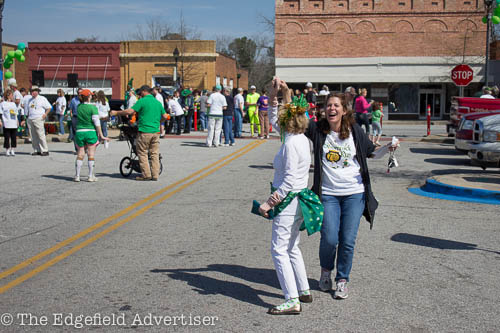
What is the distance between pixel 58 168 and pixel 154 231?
7.51 m

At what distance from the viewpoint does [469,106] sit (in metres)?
17.5

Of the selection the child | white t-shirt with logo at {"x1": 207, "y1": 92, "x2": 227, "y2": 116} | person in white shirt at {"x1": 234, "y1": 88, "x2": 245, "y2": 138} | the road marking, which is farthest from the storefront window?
the road marking

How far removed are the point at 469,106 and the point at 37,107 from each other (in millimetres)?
12554

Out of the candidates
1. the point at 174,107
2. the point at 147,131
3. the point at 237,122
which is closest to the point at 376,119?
the point at 237,122

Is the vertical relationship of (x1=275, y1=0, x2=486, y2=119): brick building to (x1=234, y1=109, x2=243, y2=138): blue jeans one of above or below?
above

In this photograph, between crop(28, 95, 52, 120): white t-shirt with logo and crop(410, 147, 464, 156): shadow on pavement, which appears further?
crop(410, 147, 464, 156): shadow on pavement

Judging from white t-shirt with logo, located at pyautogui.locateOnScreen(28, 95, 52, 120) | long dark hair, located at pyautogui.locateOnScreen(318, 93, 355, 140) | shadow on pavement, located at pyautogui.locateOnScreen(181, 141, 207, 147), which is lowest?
shadow on pavement, located at pyautogui.locateOnScreen(181, 141, 207, 147)

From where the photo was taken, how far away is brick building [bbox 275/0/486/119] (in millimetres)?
45375

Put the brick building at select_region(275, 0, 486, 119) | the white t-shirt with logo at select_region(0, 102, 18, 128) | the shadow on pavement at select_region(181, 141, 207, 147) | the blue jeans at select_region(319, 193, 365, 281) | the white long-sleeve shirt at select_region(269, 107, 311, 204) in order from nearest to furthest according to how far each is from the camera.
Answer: the white long-sleeve shirt at select_region(269, 107, 311, 204) < the blue jeans at select_region(319, 193, 365, 281) < the white t-shirt with logo at select_region(0, 102, 18, 128) < the shadow on pavement at select_region(181, 141, 207, 147) < the brick building at select_region(275, 0, 486, 119)

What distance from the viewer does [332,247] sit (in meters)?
5.11

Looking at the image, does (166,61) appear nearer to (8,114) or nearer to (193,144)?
(193,144)

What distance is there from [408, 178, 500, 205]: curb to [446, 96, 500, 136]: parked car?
644 cm

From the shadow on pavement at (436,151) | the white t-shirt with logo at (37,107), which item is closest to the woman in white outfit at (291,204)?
the white t-shirt with logo at (37,107)

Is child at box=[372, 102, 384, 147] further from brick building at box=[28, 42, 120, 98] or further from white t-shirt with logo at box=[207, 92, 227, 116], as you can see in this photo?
brick building at box=[28, 42, 120, 98]
